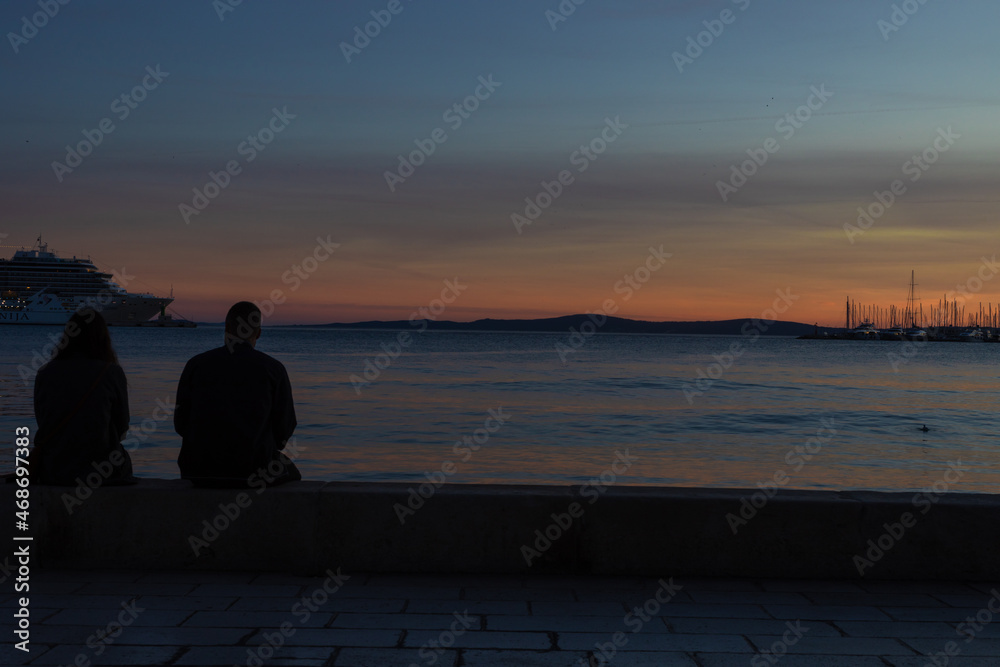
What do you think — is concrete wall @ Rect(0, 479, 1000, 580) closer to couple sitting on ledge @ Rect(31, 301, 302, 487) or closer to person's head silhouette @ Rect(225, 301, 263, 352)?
couple sitting on ledge @ Rect(31, 301, 302, 487)

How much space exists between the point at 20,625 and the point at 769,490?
13.7ft

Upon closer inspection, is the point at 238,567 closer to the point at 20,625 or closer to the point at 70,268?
the point at 20,625

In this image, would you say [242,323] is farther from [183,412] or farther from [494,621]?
[494,621]

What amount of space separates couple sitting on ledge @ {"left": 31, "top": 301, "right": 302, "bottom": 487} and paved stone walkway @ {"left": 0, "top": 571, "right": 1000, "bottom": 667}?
0.61m

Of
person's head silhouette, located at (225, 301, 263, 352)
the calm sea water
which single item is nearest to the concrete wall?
person's head silhouette, located at (225, 301, 263, 352)

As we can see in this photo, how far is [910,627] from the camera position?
4.35 meters

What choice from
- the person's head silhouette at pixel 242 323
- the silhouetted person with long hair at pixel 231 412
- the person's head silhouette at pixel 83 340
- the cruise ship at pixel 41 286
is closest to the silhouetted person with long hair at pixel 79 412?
the person's head silhouette at pixel 83 340

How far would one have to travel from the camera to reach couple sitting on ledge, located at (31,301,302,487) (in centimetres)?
525

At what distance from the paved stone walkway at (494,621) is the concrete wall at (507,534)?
4.4 inches

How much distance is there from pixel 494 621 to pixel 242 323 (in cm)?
240

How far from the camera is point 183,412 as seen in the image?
541cm

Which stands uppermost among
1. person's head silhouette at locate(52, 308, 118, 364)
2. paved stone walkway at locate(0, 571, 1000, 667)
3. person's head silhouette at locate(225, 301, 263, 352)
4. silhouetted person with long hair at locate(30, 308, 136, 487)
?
person's head silhouette at locate(225, 301, 263, 352)

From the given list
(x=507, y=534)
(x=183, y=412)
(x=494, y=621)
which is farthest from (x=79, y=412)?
(x=494, y=621)

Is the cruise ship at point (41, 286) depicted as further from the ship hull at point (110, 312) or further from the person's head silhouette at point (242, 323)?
the person's head silhouette at point (242, 323)
